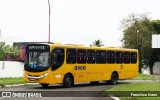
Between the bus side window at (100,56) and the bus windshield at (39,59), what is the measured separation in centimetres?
556

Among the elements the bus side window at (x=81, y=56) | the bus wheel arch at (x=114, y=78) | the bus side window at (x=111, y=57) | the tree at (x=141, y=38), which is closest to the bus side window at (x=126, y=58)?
the bus wheel arch at (x=114, y=78)

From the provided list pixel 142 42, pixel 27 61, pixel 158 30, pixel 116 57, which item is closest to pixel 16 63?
pixel 116 57

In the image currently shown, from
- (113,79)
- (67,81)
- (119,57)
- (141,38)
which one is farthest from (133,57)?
(141,38)

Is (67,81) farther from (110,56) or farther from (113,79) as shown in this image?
(113,79)

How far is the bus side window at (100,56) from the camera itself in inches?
1261

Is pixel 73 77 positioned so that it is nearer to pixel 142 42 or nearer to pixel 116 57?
pixel 116 57

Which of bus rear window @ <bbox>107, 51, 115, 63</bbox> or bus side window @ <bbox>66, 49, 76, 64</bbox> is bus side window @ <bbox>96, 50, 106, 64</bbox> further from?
bus side window @ <bbox>66, 49, 76, 64</bbox>

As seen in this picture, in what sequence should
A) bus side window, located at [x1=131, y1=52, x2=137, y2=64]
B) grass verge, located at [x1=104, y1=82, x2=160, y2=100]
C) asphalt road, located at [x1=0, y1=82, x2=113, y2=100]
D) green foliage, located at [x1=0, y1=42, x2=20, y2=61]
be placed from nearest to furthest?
Answer: grass verge, located at [x1=104, y1=82, x2=160, y2=100]
asphalt road, located at [x1=0, y1=82, x2=113, y2=100]
bus side window, located at [x1=131, y1=52, x2=137, y2=64]
green foliage, located at [x1=0, y1=42, x2=20, y2=61]

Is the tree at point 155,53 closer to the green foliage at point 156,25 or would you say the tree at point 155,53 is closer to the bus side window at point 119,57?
the green foliage at point 156,25

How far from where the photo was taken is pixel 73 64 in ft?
96.0

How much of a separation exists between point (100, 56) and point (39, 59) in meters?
6.13

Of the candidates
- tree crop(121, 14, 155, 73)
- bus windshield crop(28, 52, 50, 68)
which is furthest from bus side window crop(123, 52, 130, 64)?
tree crop(121, 14, 155, 73)

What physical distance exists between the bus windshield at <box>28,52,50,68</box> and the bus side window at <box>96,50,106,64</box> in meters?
5.56

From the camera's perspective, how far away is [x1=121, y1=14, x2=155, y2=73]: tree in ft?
282
